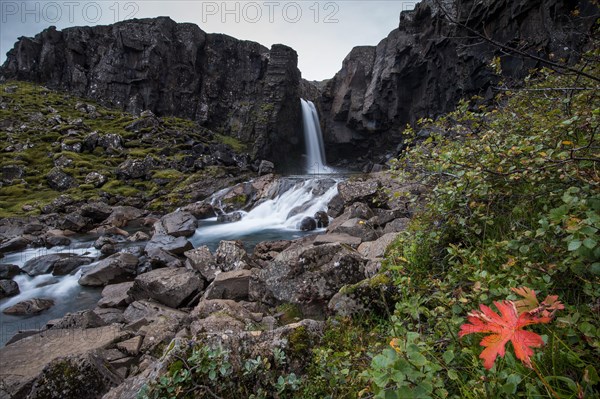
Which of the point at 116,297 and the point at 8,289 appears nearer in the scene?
the point at 116,297

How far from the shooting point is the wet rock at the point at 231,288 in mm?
7324

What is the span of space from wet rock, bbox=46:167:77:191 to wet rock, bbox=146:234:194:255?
69.5 ft

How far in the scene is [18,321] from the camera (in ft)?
30.5

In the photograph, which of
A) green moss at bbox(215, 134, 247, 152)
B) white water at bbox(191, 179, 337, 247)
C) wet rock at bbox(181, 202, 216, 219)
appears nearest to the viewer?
white water at bbox(191, 179, 337, 247)

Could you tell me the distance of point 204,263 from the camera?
9547 millimetres

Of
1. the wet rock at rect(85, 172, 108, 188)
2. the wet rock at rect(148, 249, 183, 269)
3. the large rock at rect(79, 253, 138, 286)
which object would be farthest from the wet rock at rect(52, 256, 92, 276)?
the wet rock at rect(85, 172, 108, 188)

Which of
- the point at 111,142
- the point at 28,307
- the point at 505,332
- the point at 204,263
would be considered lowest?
the point at 28,307

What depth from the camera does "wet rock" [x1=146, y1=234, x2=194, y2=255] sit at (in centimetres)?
1413

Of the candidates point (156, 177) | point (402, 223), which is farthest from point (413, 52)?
point (402, 223)

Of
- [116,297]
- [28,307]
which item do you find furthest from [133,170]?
[116,297]

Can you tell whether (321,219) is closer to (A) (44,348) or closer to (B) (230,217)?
(B) (230,217)

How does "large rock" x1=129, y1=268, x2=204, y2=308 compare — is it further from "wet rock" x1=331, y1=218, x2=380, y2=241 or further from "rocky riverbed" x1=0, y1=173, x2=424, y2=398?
"wet rock" x1=331, y1=218, x2=380, y2=241

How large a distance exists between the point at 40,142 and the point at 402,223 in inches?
1900

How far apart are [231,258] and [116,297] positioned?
3.85 metres
